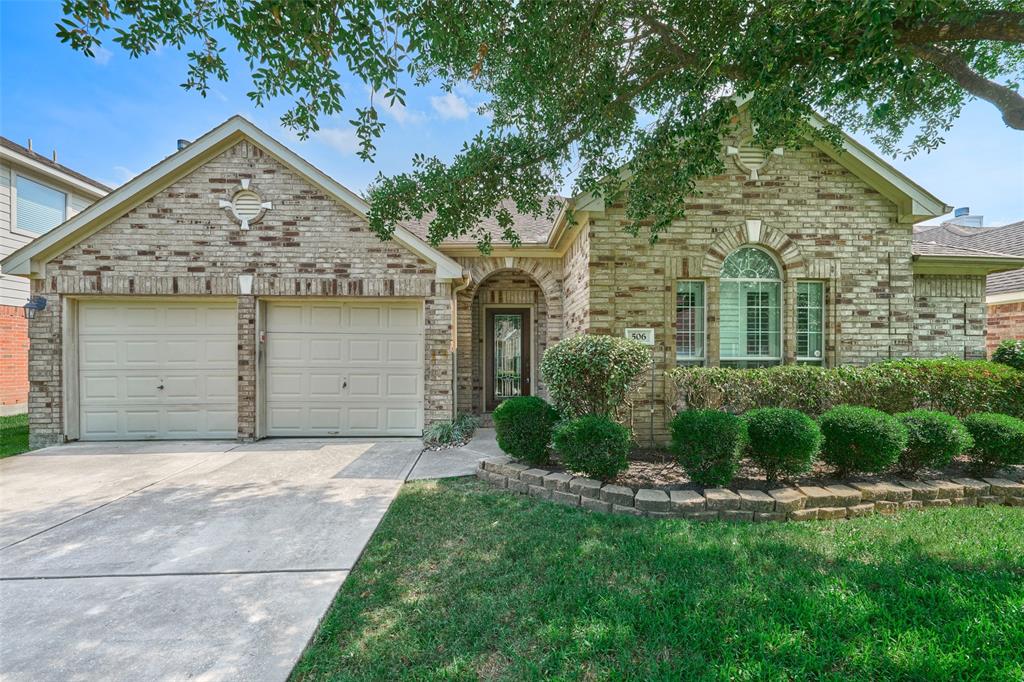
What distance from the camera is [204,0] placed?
14.7ft

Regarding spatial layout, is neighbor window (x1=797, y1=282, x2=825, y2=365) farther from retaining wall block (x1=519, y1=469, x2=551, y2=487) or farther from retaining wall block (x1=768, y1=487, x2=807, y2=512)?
retaining wall block (x1=519, y1=469, x2=551, y2=487)

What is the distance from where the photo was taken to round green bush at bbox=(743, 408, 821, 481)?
14.6 feet

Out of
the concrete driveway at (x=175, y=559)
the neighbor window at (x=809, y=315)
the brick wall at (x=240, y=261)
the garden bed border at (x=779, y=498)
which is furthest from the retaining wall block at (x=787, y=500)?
the brick wall at (x=240, y=261)

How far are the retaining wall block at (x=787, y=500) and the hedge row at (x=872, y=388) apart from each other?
161cm

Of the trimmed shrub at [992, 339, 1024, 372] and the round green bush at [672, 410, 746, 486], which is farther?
the trimmed shrub at [992, 339, 1024, 372]

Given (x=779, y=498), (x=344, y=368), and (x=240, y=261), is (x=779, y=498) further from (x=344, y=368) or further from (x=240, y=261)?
(x=240, y=261)

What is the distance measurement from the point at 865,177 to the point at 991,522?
216 inches

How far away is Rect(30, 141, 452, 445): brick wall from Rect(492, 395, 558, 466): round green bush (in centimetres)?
256

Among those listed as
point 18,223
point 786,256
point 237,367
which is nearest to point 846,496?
point 786,256

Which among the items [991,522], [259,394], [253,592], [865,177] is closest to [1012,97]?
[865,177]

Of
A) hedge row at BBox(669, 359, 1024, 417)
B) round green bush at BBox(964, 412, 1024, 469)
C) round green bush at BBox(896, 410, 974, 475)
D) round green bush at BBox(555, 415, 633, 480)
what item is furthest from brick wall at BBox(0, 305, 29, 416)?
round green bush at BBox(964, 412, 1024, 469)

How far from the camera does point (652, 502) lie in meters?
4.22

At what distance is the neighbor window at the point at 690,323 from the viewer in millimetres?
6992

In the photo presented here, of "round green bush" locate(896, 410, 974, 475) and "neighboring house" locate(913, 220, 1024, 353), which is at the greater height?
"neighboring house" locate(913, 220, 1024, 353)
